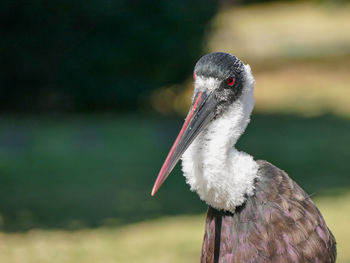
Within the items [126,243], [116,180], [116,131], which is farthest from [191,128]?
[116,131]

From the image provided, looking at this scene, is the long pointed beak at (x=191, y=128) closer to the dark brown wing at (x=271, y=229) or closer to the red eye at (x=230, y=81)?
the red eye at (x=230, y=81)

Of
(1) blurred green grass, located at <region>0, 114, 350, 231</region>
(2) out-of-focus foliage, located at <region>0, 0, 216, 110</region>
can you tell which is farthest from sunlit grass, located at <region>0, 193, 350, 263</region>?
(2) out-of-focus foliage, located at <region>0, 0, 216, 110</region>

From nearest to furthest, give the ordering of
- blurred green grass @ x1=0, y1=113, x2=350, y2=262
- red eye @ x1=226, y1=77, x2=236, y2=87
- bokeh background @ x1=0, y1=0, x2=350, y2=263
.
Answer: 1. red eye @ x1=226, y1=77, x2=236, y2=87
2. blurred green grass @ x1=0, y1=113, x2=350, y2=262
3. bokeh background @ x1=0, y1=0, x2=350, y2=263

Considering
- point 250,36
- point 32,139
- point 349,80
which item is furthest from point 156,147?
point 250,36

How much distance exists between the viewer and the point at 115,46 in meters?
12.2

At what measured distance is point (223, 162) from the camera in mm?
3223

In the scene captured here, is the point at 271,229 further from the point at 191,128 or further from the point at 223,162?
the point at 191,128

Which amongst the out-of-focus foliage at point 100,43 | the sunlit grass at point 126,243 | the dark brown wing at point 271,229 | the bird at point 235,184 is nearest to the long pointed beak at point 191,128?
the bird at point 235,184

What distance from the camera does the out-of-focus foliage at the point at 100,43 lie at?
12.0 meters

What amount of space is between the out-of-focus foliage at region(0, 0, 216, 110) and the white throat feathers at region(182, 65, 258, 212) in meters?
8.96

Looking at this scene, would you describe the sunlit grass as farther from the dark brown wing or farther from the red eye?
the red eye

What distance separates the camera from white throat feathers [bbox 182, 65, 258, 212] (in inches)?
127

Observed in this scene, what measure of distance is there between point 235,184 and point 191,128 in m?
0.35

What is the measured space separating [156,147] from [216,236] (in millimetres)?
7344
